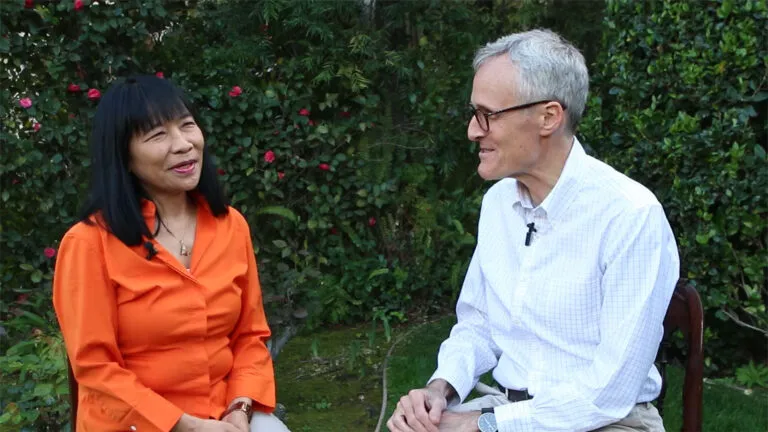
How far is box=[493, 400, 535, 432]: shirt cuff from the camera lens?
8.06 feet

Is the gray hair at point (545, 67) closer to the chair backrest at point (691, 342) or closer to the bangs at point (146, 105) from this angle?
the chair backrest at point (691, 342)

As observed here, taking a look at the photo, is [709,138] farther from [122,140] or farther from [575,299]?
[122,140]

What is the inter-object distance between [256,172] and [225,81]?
2.08ft

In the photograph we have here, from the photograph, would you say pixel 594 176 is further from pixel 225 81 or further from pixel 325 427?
pixel 225 81

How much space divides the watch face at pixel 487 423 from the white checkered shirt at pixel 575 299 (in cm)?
3

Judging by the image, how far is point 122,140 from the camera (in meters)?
2.74

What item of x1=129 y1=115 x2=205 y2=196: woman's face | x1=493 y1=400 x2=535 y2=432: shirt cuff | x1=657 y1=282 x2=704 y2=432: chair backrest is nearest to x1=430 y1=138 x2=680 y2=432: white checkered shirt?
x1=493 y1=400 x2=535 y2=432: shirt cuff

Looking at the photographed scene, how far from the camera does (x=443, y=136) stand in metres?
6.04

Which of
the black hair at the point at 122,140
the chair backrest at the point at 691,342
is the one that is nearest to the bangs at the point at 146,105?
the black hair at the point at 122,140

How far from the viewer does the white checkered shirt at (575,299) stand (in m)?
2.40

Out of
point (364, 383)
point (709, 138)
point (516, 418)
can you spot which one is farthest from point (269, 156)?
point (516, 418)

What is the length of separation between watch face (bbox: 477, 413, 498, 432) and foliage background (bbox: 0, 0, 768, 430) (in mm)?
2087

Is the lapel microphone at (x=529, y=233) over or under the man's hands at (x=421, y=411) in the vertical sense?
over

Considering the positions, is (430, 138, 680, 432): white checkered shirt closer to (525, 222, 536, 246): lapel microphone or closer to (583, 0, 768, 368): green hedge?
(525, 222, 536, 246): lapel microphone
